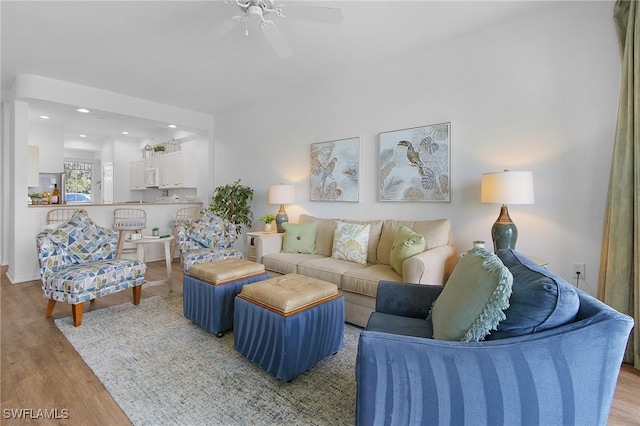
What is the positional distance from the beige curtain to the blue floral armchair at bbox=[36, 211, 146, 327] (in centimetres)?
404

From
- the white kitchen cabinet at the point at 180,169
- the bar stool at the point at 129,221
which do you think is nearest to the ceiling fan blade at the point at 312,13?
the bar stool at the point at 129,221

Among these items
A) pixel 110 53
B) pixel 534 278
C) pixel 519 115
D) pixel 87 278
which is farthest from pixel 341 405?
pixel 110 53

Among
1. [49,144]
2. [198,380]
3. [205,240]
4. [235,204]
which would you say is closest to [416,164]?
[205,240]

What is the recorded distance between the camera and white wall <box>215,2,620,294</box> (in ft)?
7.47

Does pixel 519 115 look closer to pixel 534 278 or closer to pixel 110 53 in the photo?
pixel 534 278

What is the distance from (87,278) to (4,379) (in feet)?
2.92

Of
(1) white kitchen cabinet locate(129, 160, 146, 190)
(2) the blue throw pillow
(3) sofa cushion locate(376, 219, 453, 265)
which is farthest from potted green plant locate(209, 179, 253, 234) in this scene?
(2) the blue throw pillow

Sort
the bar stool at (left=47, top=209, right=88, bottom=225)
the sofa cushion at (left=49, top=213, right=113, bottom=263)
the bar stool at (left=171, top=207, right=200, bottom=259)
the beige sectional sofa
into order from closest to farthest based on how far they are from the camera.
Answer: the beige sectional sofa
the sofa cushion at (left=49, top=213, right=113, bottom=263)
the bar stool at (left=47, top=209, right=88, bottom=225)
the bar stool at (left=171, top=207, right=200, bottom=259)

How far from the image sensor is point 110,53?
3.20 metres

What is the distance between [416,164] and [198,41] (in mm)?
2572

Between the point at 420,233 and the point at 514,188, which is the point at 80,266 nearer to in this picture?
the point at 420,233

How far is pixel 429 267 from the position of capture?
230cm

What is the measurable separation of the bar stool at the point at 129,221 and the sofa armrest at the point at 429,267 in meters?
4.42

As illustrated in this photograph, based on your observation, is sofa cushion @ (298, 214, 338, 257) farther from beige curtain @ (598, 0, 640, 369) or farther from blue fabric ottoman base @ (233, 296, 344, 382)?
beige curtain @ (598, 0, 640, 369)
